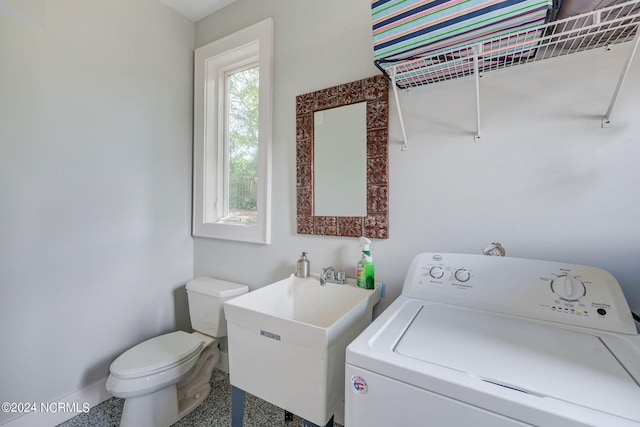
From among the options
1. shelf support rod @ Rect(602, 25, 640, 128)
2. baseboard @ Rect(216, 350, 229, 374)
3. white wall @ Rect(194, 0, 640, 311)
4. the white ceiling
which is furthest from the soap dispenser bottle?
the white ceiling

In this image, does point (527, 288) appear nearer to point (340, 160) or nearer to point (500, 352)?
point (500, 352)

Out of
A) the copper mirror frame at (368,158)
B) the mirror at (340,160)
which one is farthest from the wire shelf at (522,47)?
the mirror at (340,160)

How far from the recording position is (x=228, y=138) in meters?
2.18

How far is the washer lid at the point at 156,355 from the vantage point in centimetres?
141

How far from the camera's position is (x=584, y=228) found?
1.02m

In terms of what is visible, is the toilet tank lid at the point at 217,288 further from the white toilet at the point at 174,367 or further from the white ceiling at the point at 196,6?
the white ceiling at the point at 196,6

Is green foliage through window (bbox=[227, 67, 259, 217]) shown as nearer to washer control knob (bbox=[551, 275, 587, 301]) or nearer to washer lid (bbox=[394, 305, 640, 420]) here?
washer lid (bbox=[394, 305, 640, 420])

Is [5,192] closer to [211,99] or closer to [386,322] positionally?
[211,99]

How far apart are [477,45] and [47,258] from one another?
2245mm

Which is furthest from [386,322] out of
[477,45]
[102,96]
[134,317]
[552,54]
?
[102,96]

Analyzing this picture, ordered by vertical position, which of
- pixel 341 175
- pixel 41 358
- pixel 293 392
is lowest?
pixel 41 358

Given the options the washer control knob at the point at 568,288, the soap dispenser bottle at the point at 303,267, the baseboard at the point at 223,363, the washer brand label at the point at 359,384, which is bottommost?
the baseboard at the point at 223,363

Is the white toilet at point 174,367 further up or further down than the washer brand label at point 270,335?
further down

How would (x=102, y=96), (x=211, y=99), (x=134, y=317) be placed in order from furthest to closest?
(x=211, y=99) < (x=134, y=317) < (x=102, y=96)
